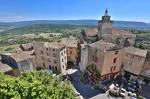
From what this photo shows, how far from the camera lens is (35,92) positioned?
28453 mm

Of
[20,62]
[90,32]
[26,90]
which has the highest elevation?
[90,32]

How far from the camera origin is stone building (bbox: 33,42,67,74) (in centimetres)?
6359

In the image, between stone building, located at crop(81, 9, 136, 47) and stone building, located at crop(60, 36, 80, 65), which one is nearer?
stone building, located at crop(81, 9, 136, 47)

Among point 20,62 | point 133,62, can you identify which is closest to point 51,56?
point 20,62

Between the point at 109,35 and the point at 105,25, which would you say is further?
the point at 105,25

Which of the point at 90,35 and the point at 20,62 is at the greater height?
the point at 90,35

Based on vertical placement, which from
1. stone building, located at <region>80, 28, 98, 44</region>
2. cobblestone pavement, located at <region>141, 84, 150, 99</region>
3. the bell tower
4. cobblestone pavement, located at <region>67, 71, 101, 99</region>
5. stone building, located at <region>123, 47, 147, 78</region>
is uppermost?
the bell tower

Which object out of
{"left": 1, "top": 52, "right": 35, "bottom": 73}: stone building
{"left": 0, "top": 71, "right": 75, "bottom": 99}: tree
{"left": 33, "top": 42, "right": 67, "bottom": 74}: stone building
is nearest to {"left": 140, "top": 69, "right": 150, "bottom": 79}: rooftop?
{"left": 33, "top": 42, "right": 67, "bottom": 74}: stone building

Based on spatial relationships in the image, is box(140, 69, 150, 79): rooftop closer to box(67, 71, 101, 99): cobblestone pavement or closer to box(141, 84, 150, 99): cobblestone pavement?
box(141, 84, 150, 99): cobblestone pavement

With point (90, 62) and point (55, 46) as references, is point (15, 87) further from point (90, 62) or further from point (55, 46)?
point (55, 46)

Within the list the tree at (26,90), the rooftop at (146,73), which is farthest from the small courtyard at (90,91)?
the tree at (26,90)

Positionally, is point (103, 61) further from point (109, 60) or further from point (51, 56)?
point (51, 56)

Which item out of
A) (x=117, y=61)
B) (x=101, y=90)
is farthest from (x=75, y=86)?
(x=117, y=61)

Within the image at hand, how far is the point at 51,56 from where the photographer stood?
65.1m
